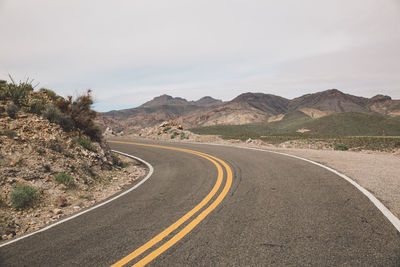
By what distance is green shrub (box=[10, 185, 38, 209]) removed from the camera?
15.9 feet

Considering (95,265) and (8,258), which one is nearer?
(95,265)

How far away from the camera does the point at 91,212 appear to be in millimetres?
4543

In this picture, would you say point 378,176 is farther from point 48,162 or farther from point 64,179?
point 48,162

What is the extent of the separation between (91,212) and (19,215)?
1664 mm

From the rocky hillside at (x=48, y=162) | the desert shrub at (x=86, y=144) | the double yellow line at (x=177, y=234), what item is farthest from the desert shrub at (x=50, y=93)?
the double yellow line at (x=177, y=234)

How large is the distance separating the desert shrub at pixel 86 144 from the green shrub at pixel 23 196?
3302 millimetres

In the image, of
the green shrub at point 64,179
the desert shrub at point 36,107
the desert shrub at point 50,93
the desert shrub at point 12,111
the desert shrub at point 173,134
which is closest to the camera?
the green shrub at point 64,179

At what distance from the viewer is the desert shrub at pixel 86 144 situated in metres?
8.51

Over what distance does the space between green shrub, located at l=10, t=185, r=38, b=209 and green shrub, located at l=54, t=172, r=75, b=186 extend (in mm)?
846

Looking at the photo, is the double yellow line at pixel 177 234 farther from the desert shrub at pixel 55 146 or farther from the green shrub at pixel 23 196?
the desert shrub at pixel 55 146

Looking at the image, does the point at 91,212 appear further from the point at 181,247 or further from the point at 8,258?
the point at 181,247

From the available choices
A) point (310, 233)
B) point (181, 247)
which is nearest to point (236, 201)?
point (310, 233)

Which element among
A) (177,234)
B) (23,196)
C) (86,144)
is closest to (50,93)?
(86,144)

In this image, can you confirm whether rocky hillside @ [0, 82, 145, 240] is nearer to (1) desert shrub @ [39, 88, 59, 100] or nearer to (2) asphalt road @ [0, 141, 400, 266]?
(1) desert shrub @ [39, 88, 59, 100]
